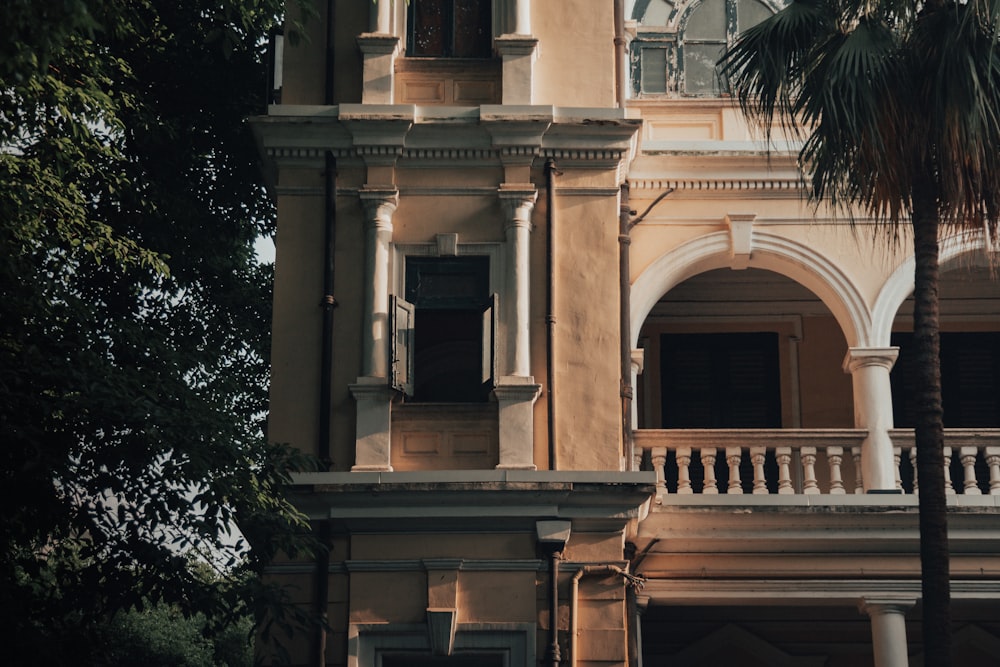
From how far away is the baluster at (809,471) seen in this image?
16500 mm

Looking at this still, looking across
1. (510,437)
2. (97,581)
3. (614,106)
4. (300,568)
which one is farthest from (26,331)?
(614,106)

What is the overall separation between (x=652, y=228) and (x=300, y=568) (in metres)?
5.58

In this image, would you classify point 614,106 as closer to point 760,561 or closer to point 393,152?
point 393,152

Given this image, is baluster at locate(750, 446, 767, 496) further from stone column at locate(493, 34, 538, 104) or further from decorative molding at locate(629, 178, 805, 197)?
stone column at locate(493, 34, 538, 104)

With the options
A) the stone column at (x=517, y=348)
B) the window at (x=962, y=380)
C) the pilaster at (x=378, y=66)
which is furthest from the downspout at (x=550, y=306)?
the window at (x=962, y=380)

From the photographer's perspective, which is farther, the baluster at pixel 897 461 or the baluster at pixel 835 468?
the baluster at pixel 897 461

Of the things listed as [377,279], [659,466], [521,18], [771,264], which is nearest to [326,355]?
[377,279]

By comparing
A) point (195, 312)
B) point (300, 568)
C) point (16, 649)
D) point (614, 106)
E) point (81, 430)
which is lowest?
point (16, 649)

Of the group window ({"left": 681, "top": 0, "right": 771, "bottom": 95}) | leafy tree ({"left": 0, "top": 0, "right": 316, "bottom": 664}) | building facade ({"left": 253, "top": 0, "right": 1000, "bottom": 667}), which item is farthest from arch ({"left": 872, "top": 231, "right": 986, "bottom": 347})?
leafy tree ({"left": 0, "top": 0, "right": 316, "bottom": 664})

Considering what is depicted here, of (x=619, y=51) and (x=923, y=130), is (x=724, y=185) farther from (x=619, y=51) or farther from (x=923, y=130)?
(x=923, y=130)

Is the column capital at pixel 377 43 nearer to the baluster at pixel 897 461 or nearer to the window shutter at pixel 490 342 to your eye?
the window shutter at pixel 490 342

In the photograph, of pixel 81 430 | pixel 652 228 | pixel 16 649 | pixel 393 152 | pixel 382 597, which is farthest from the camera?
pixel 652 228

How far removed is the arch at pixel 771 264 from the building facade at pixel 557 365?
34mm

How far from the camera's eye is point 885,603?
Result: 16453mm
